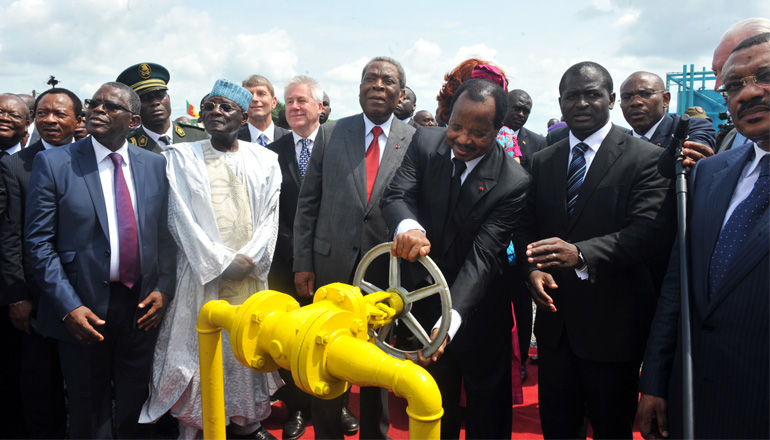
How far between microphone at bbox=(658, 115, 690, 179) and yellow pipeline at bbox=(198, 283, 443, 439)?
143cm

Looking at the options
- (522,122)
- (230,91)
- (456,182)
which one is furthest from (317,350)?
(522,122)

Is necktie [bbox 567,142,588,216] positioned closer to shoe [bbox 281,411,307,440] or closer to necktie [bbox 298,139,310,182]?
necktie [bbox 298,139,310,182]

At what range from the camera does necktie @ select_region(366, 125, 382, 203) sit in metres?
3.37

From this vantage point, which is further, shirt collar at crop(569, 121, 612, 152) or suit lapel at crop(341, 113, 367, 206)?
suit lapel at crop(341, 113, 367, 206)

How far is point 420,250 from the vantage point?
2.14 metres

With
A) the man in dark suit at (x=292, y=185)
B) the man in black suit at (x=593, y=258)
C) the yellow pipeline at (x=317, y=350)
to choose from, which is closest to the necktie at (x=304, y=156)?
the man in dark suit at (x=292, y=185)

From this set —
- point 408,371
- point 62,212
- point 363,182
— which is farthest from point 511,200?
point 62,212

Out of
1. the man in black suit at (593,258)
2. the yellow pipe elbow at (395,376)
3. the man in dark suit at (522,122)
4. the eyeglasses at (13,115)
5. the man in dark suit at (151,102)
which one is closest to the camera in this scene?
the yellow pipe elbow at (395,376)

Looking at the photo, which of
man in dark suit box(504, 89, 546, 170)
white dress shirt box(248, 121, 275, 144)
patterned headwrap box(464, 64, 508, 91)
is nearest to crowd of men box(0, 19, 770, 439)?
patterned headwrap box(464, 64, 508, 91)

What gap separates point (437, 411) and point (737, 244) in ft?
4.38

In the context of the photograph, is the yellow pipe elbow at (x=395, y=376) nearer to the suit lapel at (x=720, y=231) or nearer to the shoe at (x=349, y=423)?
the suit lapel at (x=720, y=231)

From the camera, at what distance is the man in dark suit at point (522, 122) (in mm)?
5469

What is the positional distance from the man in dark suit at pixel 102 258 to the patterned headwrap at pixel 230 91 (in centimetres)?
57

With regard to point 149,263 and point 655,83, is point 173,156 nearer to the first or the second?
point 149,263
